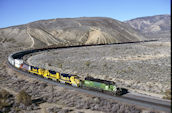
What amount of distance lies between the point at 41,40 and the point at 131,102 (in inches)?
4315

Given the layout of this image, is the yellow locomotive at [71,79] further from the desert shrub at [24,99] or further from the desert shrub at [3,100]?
the desert shrub at [3,100]

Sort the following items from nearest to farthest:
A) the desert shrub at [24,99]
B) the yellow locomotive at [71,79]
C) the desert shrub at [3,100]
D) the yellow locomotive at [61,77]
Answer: the desert shrub at [3,100], the desert shrub at [24,99], the yellow locomotive at [71,79], the yellow locomotive at [61,77]

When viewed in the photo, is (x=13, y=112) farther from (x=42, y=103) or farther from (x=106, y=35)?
(x=106, y=35)

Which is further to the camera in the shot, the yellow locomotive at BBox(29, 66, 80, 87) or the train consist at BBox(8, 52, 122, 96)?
the yellow locomotive at BBox(29, 66, 80, 87)

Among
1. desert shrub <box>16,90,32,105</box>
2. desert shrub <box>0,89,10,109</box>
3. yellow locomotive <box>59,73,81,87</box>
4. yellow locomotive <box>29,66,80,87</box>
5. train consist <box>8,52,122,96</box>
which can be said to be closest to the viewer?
desert shrub <box>0,89,10,109</box>

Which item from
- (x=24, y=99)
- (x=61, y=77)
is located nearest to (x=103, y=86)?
(x=61, y=77)

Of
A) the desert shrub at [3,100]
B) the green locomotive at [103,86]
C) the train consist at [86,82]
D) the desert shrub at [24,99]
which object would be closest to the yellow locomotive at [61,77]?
the train consist at [86,82]

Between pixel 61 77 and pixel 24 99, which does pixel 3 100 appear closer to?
pixel 24 99

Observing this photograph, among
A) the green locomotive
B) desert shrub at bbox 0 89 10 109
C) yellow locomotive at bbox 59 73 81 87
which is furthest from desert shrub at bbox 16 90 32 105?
the green locomotive

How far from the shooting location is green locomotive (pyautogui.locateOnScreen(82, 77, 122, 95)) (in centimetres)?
2502

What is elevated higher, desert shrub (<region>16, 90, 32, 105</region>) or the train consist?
the train consist

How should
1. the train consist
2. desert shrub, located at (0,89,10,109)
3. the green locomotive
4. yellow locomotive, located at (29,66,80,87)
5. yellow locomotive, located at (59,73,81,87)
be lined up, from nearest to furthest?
desert shrub, located at (0,89,10,109)
the green locomotive
the train consist
yellow locomotive, located at (59,73,81,87)
yellow locomotive, located at (29,66,80,87)

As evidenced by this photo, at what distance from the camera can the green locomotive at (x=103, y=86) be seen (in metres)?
25.0

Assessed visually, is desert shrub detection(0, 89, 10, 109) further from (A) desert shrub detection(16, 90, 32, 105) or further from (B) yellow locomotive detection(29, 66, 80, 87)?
(B) yellow locomotive detection(29, 66, 80, 87)
